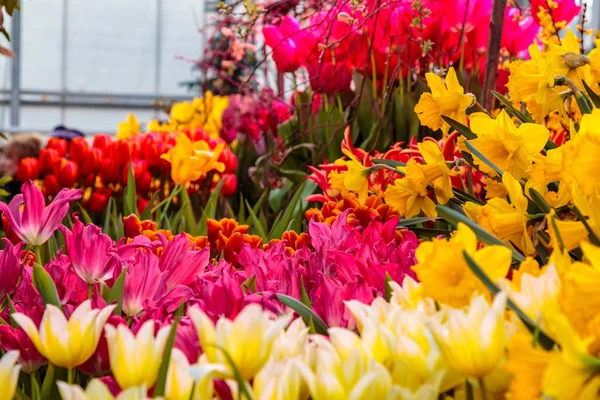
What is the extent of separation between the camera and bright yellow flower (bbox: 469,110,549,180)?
1.97 feet

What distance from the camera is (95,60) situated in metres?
9.37

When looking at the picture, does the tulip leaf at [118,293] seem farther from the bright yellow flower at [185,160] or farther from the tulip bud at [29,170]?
the tulip bud at [29,170]

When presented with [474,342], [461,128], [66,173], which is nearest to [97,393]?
[474,342]

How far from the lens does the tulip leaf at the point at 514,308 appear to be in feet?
1.18

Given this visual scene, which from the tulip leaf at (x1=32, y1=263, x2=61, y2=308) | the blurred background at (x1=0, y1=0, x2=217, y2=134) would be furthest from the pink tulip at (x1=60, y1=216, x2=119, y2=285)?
the blurred background at (x1=0, y1=0, x2=217, y2=134)

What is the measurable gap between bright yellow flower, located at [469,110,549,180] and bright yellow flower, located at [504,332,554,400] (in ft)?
0.97

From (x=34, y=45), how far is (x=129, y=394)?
9625 millimetres

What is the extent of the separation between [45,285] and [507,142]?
0.37 m

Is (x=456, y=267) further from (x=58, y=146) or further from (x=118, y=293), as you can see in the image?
(x=58, y=146)

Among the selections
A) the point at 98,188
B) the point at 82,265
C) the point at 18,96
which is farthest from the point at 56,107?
the point at 82,265

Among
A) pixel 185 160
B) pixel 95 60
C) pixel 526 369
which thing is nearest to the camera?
pixel 526 369

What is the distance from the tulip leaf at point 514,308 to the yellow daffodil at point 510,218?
182mm

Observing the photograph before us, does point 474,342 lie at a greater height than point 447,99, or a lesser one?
lesser

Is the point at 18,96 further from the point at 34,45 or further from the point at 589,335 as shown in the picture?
the point at 589,335
